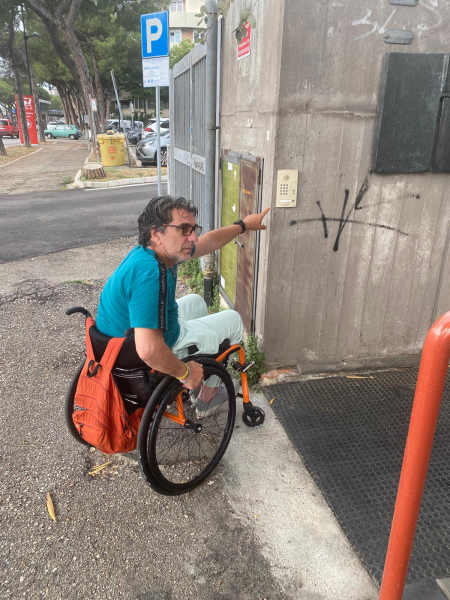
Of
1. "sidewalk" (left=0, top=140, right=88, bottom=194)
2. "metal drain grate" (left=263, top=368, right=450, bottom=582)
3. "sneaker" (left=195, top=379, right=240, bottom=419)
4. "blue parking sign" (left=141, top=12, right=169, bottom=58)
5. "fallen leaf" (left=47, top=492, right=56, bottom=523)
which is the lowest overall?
"sidewalk" (left=0, top=140, right=88, bottom=194)

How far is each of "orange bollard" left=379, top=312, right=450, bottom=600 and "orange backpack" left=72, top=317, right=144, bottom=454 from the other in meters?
1.35

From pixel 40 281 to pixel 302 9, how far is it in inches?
176

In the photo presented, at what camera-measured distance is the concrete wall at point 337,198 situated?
10.0 ft

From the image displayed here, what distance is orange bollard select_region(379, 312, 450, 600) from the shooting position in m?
1.38

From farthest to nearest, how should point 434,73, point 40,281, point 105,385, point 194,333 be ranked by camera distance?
point 40,281 < point 434,73 < point 194,333 < point 105,385

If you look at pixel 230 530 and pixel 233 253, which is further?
pixel 233 253

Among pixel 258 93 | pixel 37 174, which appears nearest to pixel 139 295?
pixel 258 93

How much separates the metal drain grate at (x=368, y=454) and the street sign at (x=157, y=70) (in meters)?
4.95

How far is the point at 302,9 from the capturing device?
2.94 m

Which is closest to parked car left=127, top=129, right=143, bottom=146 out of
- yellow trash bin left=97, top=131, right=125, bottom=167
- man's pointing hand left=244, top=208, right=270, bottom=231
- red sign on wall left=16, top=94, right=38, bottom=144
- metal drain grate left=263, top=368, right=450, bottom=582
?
red sign on wall left=16, top=94, right=38, bottom=144

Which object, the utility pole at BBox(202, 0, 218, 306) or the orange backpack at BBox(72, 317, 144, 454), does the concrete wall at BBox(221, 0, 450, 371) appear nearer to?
the utility pole at BBox(202, 0, 218, 306)

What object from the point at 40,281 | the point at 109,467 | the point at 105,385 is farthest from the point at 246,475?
the point at 40,281

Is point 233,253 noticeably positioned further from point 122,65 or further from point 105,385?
point 122,65

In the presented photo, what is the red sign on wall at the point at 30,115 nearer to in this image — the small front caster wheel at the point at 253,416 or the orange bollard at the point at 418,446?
the small front caster wheel at the point at 253,416
